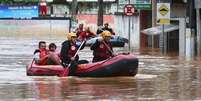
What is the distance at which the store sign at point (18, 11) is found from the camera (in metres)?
92.2

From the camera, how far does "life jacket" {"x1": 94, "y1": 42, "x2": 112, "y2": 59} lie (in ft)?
71.9

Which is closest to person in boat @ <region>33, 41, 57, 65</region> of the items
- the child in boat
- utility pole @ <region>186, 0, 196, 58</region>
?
the child in boat

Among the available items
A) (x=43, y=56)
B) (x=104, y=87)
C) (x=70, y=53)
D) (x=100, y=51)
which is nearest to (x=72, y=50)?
(x=70, y=53)

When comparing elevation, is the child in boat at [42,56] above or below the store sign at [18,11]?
below

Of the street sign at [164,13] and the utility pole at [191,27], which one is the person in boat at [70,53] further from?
the street sign at [164,13]

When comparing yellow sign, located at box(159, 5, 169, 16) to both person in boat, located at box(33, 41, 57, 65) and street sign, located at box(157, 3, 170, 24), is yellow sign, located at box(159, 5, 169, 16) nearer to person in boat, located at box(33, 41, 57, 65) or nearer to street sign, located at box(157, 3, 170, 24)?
street sign, located at box(157, 3, 170, 24)

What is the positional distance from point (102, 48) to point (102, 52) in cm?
16

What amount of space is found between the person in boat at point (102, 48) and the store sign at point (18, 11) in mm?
70120

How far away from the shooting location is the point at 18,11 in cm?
9338

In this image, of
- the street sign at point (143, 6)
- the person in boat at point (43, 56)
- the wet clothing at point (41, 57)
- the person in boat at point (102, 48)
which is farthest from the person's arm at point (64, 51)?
the street sign at point (143, 6)

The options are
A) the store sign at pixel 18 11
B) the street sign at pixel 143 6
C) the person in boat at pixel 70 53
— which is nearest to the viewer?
the person in boat at pixel 70 53

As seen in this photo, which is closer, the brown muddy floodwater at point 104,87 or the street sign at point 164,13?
the brown muddy floodwater at point 104,87

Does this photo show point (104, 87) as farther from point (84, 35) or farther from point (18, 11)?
point (18, 11)

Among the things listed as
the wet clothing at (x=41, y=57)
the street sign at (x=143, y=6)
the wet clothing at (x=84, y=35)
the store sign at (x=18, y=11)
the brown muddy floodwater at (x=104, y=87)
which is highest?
the street sign at (x=143, y=6)
